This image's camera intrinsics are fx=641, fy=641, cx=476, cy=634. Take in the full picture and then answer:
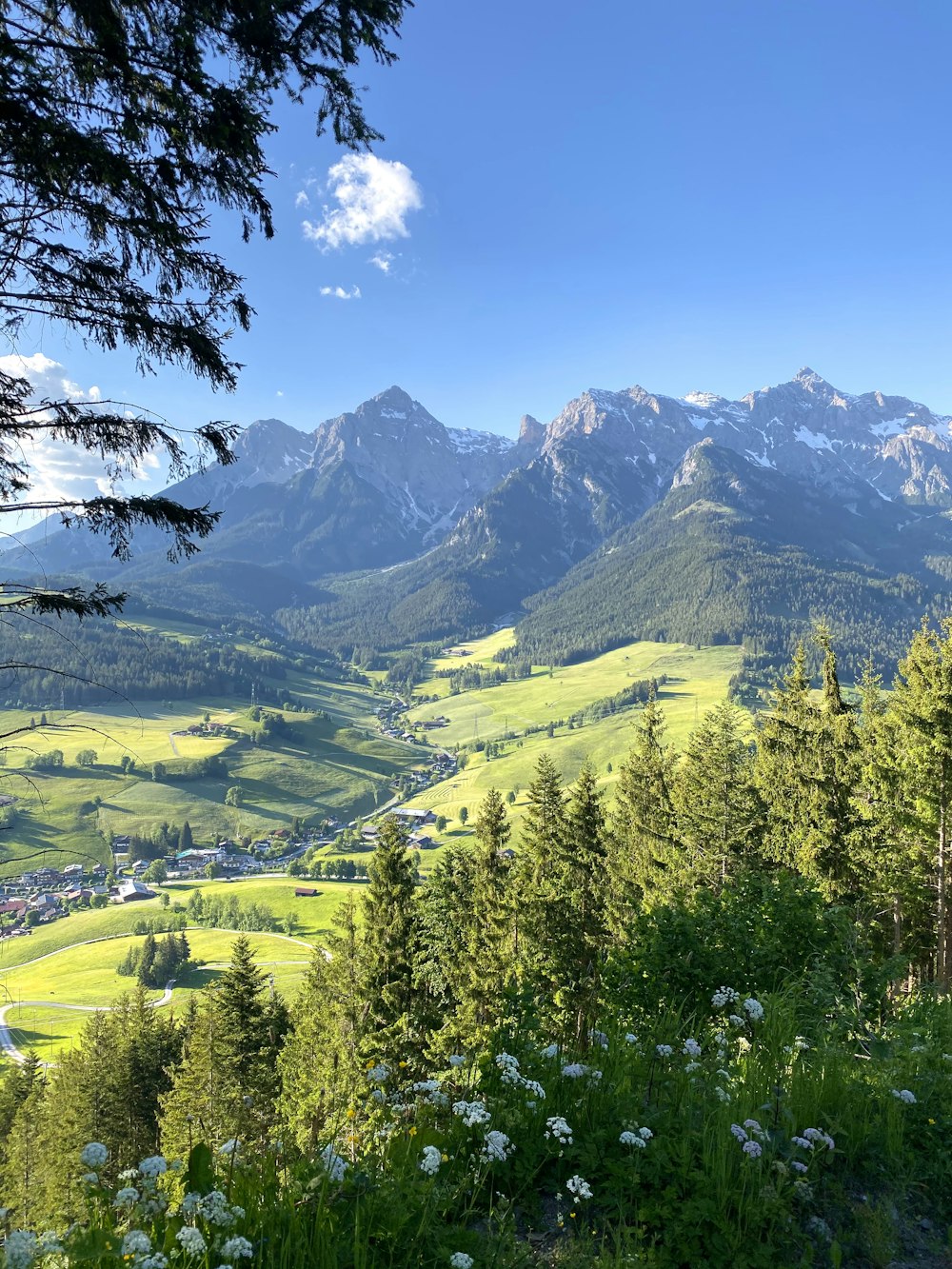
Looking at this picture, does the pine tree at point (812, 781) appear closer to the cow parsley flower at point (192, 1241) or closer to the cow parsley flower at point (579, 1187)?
the cow parsley flower at point (579, 1187)

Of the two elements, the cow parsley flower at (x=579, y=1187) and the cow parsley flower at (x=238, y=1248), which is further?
the cow parsley flower at (x=579, y=1187)

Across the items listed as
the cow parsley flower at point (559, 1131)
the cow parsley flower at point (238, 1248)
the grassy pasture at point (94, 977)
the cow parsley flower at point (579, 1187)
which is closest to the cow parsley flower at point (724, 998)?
the cow parsley flower at point (559, 1131)

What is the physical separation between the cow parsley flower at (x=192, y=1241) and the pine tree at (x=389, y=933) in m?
25.9

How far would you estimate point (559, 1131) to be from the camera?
4.57 meters

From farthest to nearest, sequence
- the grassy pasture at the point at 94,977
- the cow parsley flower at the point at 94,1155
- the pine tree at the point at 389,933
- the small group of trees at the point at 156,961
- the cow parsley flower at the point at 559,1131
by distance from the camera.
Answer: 1. the small group of trees at the point at 156,961
2. the grassy pasture at the point at 94,977
3. the pine tree at the point at 389,933
4. the cow parsley flower at the point at 559,1131
5. the cow parsley flower at the point at 94,1155

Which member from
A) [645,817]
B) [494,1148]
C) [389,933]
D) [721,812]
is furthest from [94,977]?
[494,1148]

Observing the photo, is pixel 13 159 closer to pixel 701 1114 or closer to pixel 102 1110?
pixel 701 1114

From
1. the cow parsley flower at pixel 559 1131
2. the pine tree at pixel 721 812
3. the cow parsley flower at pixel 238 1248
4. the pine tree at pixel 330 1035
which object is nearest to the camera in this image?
the cow parsley flower at pixel 238 1248

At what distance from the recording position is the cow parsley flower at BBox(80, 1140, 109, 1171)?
3383 mm

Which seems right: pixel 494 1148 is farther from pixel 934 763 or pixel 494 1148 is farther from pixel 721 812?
pixel 721 812

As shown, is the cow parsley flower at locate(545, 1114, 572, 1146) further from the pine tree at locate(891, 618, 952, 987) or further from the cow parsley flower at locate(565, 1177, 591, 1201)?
the pine tree at locate(891, 618, 952, 987)

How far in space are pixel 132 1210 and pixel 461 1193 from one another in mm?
2040

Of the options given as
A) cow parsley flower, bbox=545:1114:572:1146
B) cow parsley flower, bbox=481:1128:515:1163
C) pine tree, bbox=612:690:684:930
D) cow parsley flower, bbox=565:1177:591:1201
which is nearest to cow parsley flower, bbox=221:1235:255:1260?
cow parsley flower, bbox=481:1128:515:1163

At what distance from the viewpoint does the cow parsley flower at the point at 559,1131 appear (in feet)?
14.7
